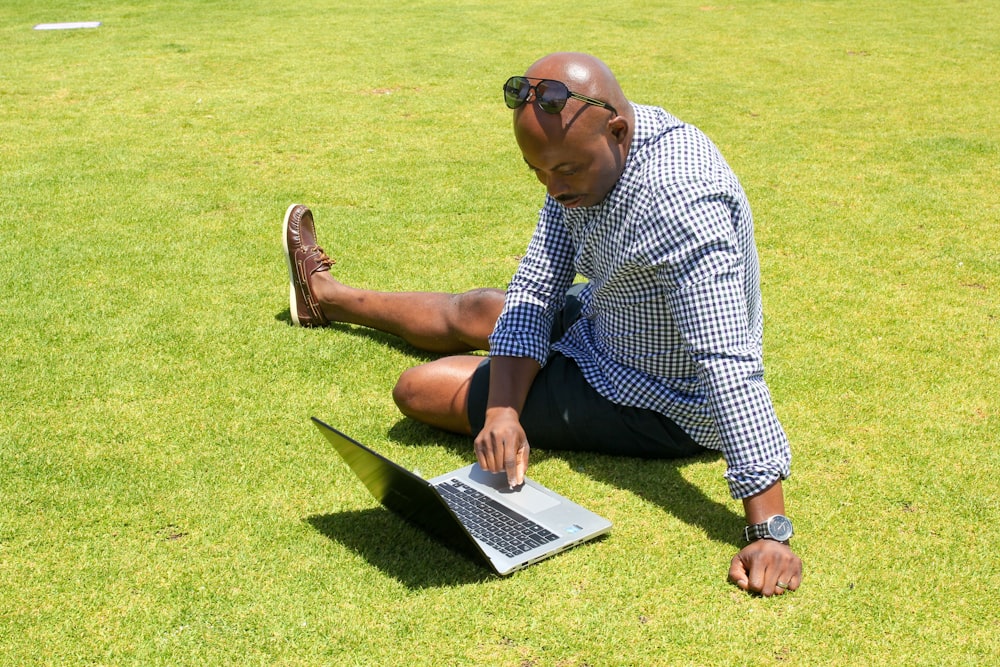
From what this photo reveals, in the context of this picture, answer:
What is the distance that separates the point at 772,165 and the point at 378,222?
3.06m

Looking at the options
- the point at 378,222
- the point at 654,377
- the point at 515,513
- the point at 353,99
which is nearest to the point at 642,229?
the point at 654,377

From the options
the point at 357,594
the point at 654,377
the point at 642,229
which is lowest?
the point at 357,594

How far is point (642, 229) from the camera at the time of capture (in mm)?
3309

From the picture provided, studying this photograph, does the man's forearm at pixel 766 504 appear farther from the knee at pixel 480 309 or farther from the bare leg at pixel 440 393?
the knee at pixel 480 309

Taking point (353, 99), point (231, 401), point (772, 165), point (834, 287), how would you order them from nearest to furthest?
1. point (231, 401)
2. point (834, 287)
3. point (772, 165)
4. point (353, 99)

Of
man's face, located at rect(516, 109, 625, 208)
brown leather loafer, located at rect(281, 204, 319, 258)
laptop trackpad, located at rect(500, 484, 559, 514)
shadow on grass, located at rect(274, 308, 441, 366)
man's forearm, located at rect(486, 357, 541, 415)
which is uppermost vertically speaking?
man's face, located at rect(516, 109, 625, 208)

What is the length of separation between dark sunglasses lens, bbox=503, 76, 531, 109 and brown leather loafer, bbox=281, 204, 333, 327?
84.5 inches

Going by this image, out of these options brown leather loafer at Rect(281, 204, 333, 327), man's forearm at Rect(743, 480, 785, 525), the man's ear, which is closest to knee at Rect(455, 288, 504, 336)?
brown leather loafer at Rect(281, 204, 333, 327)

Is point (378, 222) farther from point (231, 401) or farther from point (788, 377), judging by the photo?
point (788, 377)

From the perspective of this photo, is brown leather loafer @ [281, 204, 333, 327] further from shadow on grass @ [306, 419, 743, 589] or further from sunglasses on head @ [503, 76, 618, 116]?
sunglasses on head @ [503, 76, 618, 116]

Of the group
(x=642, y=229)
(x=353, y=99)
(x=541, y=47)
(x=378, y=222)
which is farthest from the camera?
(x=541, y=47)

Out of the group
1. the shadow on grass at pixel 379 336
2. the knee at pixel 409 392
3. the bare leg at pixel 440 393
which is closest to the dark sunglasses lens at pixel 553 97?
the bare leg at pixel 440 393

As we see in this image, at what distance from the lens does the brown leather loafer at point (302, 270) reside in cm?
509

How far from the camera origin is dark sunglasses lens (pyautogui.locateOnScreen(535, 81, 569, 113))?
308cm
